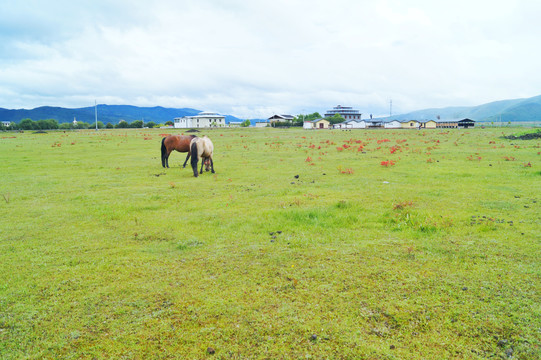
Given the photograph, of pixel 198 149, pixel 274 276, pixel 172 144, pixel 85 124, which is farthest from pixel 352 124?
pixel 274 276

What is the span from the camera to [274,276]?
6062 millimetres

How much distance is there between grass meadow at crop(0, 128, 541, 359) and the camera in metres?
4.33

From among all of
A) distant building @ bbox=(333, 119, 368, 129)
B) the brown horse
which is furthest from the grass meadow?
distant building @ bbox=(333, 119, 368, 129)

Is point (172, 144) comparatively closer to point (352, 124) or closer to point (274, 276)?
point (274, 276)

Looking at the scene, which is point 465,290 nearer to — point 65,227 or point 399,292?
point 399,292

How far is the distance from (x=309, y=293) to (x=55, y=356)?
3900 mm

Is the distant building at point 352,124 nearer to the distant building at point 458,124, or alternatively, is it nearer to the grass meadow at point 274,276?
the distant building at point 458,124

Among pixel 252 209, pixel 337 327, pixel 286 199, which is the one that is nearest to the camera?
pixel 337 327

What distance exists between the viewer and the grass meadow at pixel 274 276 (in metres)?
4.33

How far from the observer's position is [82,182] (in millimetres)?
16203

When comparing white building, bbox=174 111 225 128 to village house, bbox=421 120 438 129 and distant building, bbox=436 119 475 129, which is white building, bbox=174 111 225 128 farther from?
distant building, bbox=436 119 475 129

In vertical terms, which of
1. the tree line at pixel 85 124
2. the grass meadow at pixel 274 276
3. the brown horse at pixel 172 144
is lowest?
the grass meadow at pixel 274 276

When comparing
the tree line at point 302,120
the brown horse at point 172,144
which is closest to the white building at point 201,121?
the tree line at point 302,120

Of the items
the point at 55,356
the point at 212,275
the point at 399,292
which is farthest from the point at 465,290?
the point at 55,356
